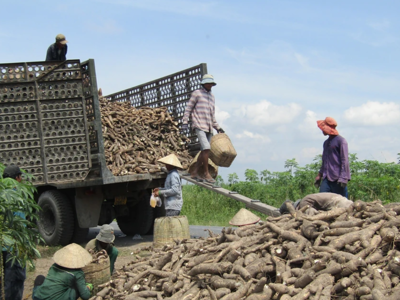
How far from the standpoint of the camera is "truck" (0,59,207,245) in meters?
7.84

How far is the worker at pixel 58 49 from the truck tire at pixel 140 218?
9.57 ft

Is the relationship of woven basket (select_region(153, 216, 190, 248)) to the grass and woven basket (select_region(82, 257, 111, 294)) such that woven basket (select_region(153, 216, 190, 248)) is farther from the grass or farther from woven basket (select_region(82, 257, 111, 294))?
the grass

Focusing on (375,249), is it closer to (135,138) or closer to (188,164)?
(188,164)

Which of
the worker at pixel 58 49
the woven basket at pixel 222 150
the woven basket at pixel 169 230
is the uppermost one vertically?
the worker at pixel 58 49

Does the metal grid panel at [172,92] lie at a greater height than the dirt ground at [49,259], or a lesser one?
greater

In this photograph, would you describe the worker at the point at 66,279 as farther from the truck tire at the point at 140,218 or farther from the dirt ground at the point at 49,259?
the truck tire at the point at 140,218

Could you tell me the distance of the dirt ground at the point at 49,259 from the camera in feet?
21.4

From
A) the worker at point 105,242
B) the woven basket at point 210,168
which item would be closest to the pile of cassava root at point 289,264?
the worker at point 105,242

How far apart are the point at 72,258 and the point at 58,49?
5108mm

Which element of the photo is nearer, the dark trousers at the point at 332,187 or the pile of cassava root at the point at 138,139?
the dark trousers at the point at 332,187

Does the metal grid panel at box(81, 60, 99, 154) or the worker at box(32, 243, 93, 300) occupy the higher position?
the metal grid panel at box(81, 60, 99, 154)

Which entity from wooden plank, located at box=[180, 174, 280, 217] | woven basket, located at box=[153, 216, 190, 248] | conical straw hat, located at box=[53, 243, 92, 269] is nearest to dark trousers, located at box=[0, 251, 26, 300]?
conical straw hat, located at box=[53, 243, 92, 269]

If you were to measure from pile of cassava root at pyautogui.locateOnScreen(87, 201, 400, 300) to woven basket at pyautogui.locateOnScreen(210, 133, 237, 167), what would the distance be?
3153mm

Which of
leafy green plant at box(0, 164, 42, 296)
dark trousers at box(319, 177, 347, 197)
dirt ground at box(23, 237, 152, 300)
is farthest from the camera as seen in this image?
dark trousers at box(319, 177, 347, 197)
